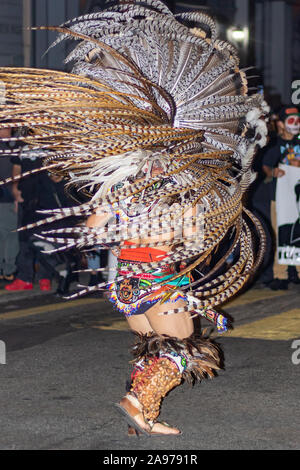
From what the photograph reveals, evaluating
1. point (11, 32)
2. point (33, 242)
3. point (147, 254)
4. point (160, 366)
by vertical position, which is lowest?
point (160, 366)

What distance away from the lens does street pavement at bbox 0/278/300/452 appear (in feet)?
14.4

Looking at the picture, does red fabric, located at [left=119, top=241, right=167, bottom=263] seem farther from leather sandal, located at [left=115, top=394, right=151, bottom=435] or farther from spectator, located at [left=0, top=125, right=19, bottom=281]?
spectator, located at [left=0, top=125, right=19, bottom=281]

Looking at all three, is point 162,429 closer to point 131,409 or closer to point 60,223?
point 131,409

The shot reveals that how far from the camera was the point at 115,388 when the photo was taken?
5.53 metres

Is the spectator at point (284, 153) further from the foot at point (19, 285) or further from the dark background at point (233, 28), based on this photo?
the foot at point (19, 285)

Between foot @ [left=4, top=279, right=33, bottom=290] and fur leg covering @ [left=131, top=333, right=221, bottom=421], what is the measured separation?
6151mm

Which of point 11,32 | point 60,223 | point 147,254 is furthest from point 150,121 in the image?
point 11,32

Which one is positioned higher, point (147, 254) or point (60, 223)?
point (147, 254)

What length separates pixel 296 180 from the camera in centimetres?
1088

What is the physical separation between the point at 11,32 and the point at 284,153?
6752mm

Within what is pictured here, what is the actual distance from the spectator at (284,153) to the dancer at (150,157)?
6.21m

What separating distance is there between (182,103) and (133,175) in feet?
1.72

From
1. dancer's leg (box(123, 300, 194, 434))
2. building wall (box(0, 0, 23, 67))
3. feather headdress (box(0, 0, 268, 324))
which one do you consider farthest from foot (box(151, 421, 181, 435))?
building wall (box(0, 0, 23, 67))
